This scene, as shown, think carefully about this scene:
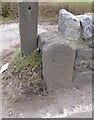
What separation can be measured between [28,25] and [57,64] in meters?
0.58

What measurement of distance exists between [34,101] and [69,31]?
34.1 inches

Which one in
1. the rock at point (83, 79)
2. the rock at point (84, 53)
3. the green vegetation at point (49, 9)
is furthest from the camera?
the green vegetation at point (49, 9)

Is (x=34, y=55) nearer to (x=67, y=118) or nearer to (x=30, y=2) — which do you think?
(x=30, y=2)

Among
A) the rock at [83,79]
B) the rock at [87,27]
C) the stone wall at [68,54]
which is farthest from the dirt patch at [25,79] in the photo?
the rock at [87,27]

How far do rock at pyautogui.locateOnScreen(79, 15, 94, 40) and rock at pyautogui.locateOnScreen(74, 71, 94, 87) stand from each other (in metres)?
0.40

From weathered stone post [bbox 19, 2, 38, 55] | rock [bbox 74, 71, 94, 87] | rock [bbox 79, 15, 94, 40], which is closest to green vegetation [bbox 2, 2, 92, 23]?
weathered stone post [bbox 19, 2, 38, 55]

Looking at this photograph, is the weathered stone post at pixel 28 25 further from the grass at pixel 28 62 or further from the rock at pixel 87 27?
the rock at pixel 87 27

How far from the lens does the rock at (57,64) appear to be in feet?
10.2

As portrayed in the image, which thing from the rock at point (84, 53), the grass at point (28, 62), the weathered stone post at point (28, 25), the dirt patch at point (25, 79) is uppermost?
the weathered stone post at point (28, 25)

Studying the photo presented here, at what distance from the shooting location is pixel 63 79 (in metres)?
3.29

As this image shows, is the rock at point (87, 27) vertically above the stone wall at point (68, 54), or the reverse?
the rock at point (87, 27)

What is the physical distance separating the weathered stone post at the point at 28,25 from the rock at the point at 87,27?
1.78ft

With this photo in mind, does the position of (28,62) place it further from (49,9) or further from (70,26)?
(49,9)

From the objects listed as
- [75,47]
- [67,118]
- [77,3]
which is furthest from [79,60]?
[77,3]
